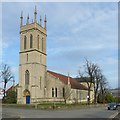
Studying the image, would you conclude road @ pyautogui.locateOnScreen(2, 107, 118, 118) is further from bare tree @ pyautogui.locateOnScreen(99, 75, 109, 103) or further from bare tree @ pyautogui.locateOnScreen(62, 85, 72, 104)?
bare tree @ pyautogui.locateOnScreen(99, 75, 109, 103)

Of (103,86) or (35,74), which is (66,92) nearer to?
(35,74)

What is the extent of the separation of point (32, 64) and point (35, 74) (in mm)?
2672

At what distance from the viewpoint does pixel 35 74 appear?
2584 inches

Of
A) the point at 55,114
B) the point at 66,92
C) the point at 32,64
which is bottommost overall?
the point at 55,114

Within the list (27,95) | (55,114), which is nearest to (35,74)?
(27,95)

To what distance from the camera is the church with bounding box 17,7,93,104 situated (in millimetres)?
65188

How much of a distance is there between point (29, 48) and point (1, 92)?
179 ft

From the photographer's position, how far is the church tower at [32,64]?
65000 mm

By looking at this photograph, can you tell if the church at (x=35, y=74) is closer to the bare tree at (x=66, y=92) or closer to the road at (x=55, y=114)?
the bare tree at (x=66, y=92)

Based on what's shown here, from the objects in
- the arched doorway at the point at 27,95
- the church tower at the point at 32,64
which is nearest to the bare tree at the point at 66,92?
the church tower at the point at 32,64

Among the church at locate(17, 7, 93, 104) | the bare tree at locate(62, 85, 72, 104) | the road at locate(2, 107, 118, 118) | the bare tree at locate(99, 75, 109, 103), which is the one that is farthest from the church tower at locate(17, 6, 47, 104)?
the road at locate(2, 107, 118, 118)

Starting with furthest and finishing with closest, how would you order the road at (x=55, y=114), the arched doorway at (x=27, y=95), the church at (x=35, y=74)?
the church at (x=35, y=74)
the arched doorway at (x=27, y=95)
the road at (x=55, y=114)

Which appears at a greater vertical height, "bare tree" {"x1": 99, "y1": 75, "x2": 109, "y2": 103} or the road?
"bare tree" {"x1": 99, "y1": 75, "x2": 109, "y2": 103}

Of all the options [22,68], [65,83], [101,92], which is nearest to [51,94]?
[65,83]
